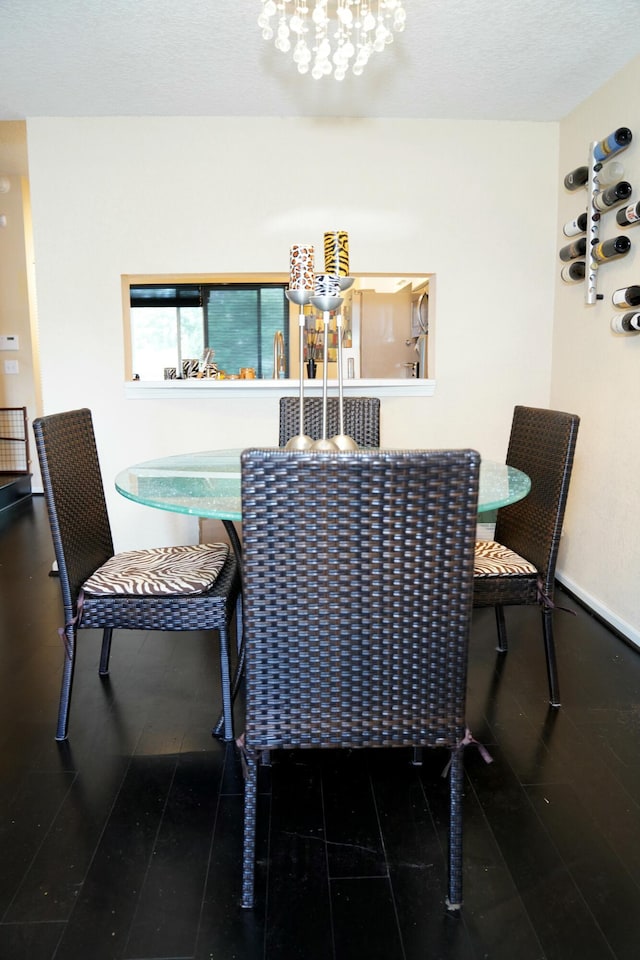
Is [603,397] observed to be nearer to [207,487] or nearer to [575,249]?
[575,249]

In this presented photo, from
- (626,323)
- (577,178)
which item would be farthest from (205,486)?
(577,178)

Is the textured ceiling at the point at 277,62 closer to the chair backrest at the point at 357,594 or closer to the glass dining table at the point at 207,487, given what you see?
the glass dining table at the point at 207,487

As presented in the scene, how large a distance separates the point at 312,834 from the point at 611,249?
240cm

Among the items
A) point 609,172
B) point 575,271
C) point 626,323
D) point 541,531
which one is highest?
point 609,172

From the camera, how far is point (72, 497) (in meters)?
1.93

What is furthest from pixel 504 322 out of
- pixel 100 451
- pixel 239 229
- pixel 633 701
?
pixel 100 451

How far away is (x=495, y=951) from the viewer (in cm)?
119

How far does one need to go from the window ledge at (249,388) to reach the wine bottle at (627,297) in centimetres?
102

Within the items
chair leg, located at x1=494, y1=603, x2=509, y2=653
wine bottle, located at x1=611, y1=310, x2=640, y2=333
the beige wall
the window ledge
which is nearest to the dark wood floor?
chair leg, located at x1=494, y1=603, x2=509, y2=653

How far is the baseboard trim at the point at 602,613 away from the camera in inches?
101

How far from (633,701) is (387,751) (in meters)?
0.86

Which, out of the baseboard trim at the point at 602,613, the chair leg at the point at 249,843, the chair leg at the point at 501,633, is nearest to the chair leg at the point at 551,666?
the chair leg at the point at 501,633

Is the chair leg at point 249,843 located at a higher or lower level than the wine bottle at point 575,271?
lower

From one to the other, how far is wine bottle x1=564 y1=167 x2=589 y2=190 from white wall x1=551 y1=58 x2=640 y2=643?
8 cm
